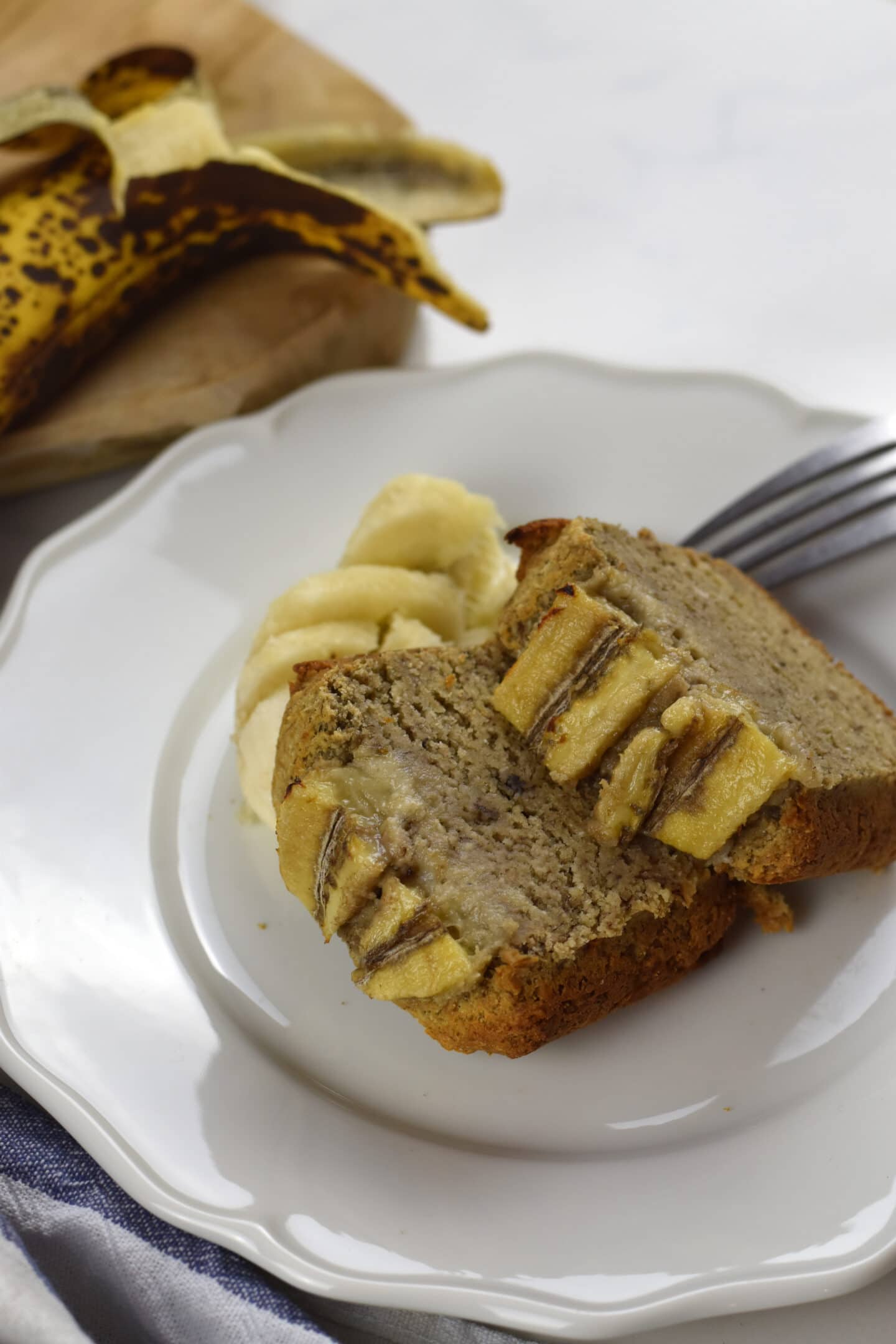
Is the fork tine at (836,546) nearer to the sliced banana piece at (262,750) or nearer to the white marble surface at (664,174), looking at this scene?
the white marble surface at (664,174)

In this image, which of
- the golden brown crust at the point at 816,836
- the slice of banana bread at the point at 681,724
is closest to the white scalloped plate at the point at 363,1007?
the golden brown crust at the point at 816,836

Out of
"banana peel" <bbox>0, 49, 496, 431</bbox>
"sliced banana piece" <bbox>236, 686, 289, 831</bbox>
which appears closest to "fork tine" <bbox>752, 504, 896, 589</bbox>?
"banana peel" <bbox>0, 49, 496, 431</bbox>

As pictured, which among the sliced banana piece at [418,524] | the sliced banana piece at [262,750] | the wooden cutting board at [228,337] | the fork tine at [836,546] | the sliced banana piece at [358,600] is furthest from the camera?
the wooden cutting board at [228,337]

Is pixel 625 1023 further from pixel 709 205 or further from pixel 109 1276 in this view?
pixel 709 205

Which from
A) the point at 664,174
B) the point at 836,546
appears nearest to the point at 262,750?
the point at 836,546

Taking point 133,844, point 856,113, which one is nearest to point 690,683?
point 133,844

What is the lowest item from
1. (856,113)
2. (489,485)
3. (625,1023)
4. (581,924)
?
(625,1023)

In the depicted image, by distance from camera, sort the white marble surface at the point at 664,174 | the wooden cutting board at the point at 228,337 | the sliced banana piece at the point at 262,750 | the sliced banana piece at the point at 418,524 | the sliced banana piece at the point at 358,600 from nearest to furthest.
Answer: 1. the sliced banana piece at the point at 262,750
2. the sliced banana piece at the point at 358,600
3. the sliced banana piece at the point at 418,524
4. the wooden cutting board at the point at 228,337
5. the white marble surface at the point at 664,174
